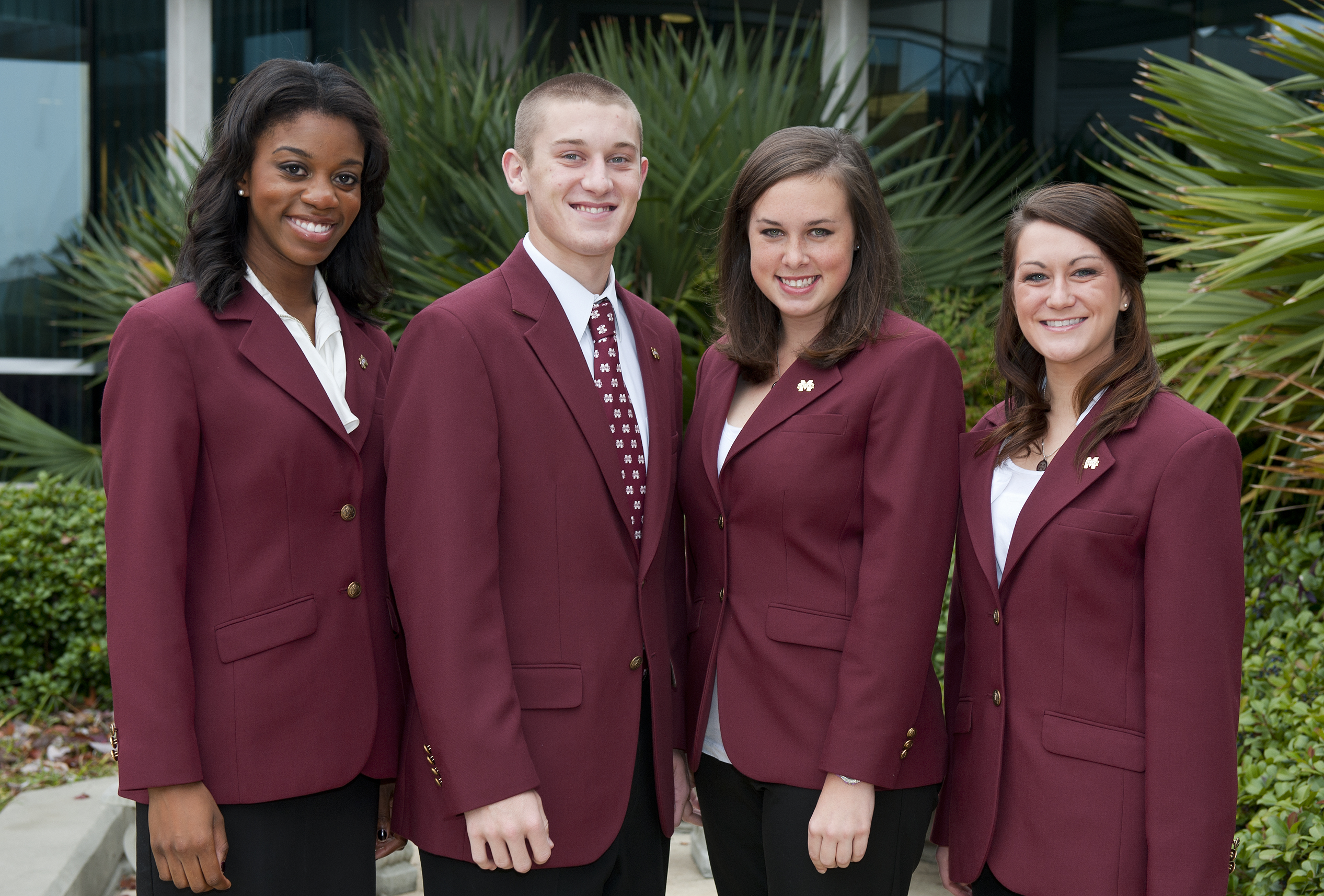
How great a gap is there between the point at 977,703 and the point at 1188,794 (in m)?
0.39

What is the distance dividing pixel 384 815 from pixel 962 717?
3.93ft

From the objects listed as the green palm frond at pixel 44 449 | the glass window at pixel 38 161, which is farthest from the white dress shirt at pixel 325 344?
the glass window at pixel 38 161

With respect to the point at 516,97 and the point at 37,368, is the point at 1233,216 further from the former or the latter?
the point at 37,368

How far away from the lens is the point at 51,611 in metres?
5.21

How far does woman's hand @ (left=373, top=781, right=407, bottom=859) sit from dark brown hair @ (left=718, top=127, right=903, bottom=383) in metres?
1.15

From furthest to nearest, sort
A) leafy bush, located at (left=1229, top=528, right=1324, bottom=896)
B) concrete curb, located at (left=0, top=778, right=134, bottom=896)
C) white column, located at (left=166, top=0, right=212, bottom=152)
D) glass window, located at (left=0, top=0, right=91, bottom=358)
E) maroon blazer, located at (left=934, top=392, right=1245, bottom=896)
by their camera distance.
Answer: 1. white column, located at (left=166, top=0, right=212, bottom=152)
2. glass window, located at (left=0, top=0, right=91, bottom=358)
3. concrete curb, located at (left=0, top=778, right=134, bottom=896)
4. leafy bush, located at (left=1229, top=528, right=1324, bottom=896)
5. maroon blazer, located at (left=934, top=392, right=1245, bottom=896)

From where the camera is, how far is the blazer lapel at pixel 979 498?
2.12 m

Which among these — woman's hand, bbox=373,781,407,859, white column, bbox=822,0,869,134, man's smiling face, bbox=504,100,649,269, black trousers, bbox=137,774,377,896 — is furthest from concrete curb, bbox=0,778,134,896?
white column, bbox=822,0,869,134

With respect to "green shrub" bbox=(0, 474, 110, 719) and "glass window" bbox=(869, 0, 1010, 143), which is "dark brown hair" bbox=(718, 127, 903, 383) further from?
"glass window" bbox=(869, 0, 1010, 143)

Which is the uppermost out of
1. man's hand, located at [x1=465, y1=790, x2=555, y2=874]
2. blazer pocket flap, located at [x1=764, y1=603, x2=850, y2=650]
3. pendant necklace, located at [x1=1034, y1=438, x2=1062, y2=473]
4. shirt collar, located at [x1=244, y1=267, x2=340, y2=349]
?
shirt collar, located at [x1=244, y1=267, x2=340, y2=349]

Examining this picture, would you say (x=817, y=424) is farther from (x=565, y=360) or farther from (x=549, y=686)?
(x=549, y=686)

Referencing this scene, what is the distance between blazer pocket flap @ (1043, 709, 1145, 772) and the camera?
195 centimetres

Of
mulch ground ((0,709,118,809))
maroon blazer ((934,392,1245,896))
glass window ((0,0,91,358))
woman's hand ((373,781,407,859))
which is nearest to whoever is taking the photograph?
maroon blazer ((934,392,1245,896))

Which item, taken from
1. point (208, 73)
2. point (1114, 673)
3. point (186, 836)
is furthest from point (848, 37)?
point (186, 836)
